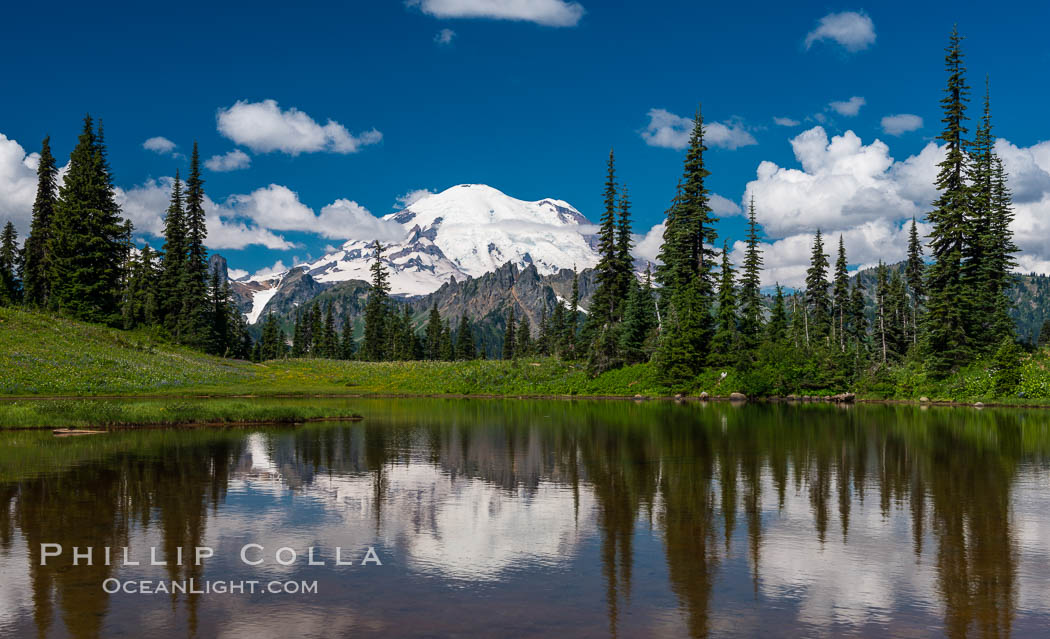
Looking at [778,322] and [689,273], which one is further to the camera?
[778,322]

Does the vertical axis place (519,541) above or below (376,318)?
below

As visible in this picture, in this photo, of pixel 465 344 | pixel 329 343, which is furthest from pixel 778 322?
pixel 329 343

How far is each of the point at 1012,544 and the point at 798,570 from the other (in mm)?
4877

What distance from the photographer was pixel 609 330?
76.2m

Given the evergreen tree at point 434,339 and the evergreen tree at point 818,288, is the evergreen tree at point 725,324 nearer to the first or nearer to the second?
the evergreen tree at point 818,288

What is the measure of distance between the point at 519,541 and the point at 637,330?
211ft

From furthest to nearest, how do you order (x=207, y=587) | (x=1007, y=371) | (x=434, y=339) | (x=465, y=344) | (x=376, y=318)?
(x=465, y=344) → (x=434, y=339) → (x=376, y=318) → (x=1007, y=371) → (x=207, y=587)

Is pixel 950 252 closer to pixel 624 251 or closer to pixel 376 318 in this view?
pixel 624 251

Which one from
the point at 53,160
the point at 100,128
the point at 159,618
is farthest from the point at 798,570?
the point at 53,160

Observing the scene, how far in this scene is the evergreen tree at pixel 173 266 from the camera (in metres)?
91.4

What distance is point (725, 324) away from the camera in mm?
72875

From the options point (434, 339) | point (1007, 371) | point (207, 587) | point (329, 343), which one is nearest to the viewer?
point (207, 587)

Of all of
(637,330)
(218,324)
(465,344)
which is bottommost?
(637,330)

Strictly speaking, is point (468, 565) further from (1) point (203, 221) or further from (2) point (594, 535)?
(1) point (203, 221)
